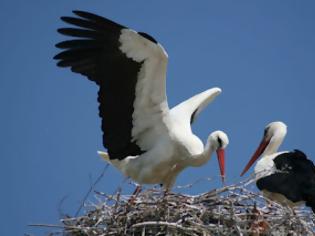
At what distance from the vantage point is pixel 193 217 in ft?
33.4

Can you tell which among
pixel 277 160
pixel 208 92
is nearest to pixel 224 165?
pixel 277 160

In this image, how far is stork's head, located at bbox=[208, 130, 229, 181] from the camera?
12.1 m

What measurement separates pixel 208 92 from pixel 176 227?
3.73m

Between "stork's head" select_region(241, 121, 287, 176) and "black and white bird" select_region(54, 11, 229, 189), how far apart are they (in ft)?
4.28

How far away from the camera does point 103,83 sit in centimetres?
1181

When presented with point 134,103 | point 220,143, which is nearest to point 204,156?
point 220,143

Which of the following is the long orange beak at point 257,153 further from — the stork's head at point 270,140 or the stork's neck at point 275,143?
the stork's neck at point 275,143

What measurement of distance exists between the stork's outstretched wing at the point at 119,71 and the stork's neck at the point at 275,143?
169 cm

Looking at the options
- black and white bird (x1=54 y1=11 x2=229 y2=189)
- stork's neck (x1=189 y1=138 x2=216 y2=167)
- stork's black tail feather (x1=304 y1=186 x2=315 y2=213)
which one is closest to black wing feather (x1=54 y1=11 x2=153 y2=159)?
black and white bird (x1=54 y1=11 x2=229 y2=189)

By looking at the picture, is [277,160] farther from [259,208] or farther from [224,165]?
[259,208]

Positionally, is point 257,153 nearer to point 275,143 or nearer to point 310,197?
point 275,143

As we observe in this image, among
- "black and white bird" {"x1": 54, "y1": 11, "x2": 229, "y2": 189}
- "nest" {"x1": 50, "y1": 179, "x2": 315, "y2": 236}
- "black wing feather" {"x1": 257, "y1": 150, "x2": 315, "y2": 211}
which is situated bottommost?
"nest" {"x1": 50, "y1": 179, "x2": 315, "y2": 236}

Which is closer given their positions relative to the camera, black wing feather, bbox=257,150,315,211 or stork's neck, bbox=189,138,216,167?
black wing feather, bbox=257,150,315,211

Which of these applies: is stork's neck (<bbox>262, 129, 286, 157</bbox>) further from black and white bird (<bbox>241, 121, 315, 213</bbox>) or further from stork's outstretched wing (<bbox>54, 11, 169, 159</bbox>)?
stork's outstretched wing (<bbox>54, 11, 169, 159</bbox>)
